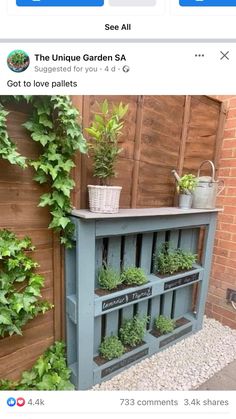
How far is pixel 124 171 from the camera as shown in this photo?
3.45 ft

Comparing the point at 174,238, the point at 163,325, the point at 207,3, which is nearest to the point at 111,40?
the point at 207,3

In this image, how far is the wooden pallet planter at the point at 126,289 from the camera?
882 mm

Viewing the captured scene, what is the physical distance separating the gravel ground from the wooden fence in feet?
1.23

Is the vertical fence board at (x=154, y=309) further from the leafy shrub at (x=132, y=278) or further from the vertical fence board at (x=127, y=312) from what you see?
the leafy shrub at (x=132, y=278)

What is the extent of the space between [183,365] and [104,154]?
3.51 feet

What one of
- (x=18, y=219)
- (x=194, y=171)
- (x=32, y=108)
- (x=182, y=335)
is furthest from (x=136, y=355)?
(x=32, y=108)

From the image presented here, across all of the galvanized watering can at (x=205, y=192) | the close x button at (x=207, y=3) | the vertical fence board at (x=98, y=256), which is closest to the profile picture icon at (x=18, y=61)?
the close x button at (x=207, y=3)

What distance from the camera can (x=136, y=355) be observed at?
3.65 feet

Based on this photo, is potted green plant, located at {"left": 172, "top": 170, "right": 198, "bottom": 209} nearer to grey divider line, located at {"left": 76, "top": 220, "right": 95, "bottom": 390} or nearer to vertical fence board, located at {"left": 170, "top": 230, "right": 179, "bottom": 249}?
vertical fence board, located at {"left": 170, "top": 230, "right": 179, "bottom": 249}

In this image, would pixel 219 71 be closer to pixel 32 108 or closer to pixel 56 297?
pixel 32 108

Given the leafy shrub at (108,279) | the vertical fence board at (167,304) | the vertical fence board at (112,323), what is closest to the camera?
the leafy shrub at (108,279)

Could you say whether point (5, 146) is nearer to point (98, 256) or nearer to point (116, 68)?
point (116, 68)

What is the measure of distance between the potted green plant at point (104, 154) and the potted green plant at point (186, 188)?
0.46 metres

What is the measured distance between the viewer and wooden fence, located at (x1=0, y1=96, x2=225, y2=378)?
0.81 meters
